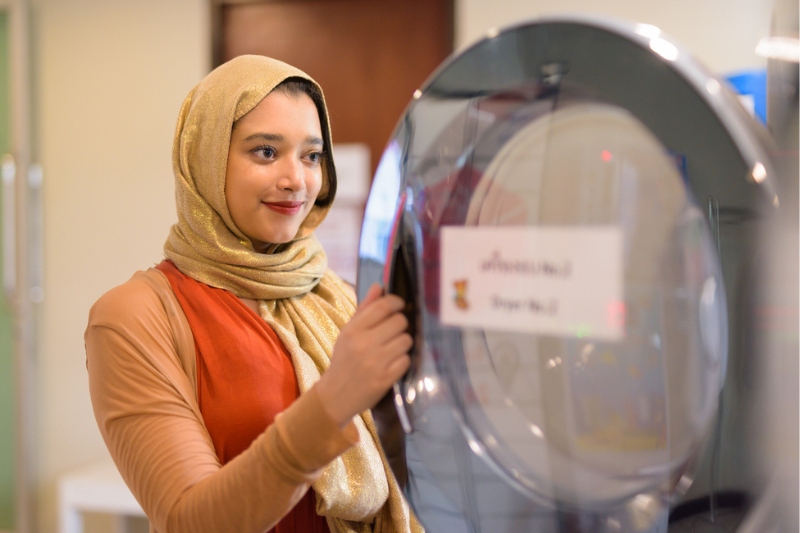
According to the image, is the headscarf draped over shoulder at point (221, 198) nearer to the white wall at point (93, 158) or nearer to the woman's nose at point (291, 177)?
the woman's nose at point (291, 177)

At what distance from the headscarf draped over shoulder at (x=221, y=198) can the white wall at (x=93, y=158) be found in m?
1.70

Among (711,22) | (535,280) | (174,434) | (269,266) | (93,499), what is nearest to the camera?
(535,280)

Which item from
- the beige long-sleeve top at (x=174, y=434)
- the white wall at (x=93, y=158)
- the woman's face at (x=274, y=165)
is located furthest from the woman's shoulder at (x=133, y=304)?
the white wall at (x=93, y=158)

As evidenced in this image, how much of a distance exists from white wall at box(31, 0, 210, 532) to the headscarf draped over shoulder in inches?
66.9

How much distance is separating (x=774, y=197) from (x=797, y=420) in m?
0.13

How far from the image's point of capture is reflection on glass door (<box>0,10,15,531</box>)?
2.78 m

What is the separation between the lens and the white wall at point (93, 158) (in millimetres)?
2672

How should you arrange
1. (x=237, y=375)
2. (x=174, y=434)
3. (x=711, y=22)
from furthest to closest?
(x=711, y=22)
(x=237, y=375)
(x=174, y=434)

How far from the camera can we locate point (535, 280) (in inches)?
20.5

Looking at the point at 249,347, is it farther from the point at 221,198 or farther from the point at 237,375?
the point at 221,198

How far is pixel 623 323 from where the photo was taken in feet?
1.64

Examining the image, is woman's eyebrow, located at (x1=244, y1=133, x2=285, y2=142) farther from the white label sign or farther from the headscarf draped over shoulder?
the white label sign

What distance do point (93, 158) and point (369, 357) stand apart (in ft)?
8.13

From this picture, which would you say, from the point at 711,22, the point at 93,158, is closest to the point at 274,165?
the point at 711,22
